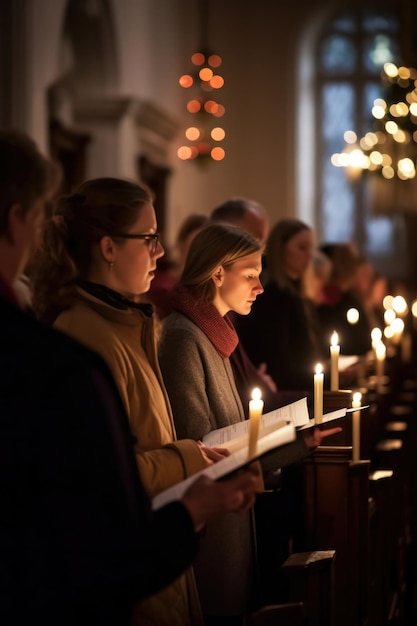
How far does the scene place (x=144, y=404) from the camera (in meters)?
3.03

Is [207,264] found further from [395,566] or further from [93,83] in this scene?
[93,83]

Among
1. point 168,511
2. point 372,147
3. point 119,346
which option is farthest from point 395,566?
point 372,147

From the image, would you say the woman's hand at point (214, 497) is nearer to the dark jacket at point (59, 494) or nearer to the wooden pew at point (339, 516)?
the dark jacket at point (59, 494)

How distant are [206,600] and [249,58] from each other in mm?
15024

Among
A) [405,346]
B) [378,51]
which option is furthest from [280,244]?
[378,51]

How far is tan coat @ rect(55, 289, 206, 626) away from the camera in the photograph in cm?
294

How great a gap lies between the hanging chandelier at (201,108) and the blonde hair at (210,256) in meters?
11.3

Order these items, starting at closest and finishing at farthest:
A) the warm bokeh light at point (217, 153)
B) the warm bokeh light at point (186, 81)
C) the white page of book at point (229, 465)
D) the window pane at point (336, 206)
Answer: the white page of book at point (229, 465), the warm bokeh light at point (186, 81), the warm bokeh light at point (217, 153), the window pane at point (336, 206)

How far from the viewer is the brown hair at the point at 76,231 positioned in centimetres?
308

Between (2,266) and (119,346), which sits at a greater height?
(2,266)

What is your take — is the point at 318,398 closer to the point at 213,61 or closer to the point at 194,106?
the point at 194,106

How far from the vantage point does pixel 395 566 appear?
5762 mm

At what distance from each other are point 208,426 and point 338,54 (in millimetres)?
15702

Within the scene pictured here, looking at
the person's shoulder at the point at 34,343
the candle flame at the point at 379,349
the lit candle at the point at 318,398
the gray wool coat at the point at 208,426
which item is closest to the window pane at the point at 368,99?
the candle flame at the point at 379,349
